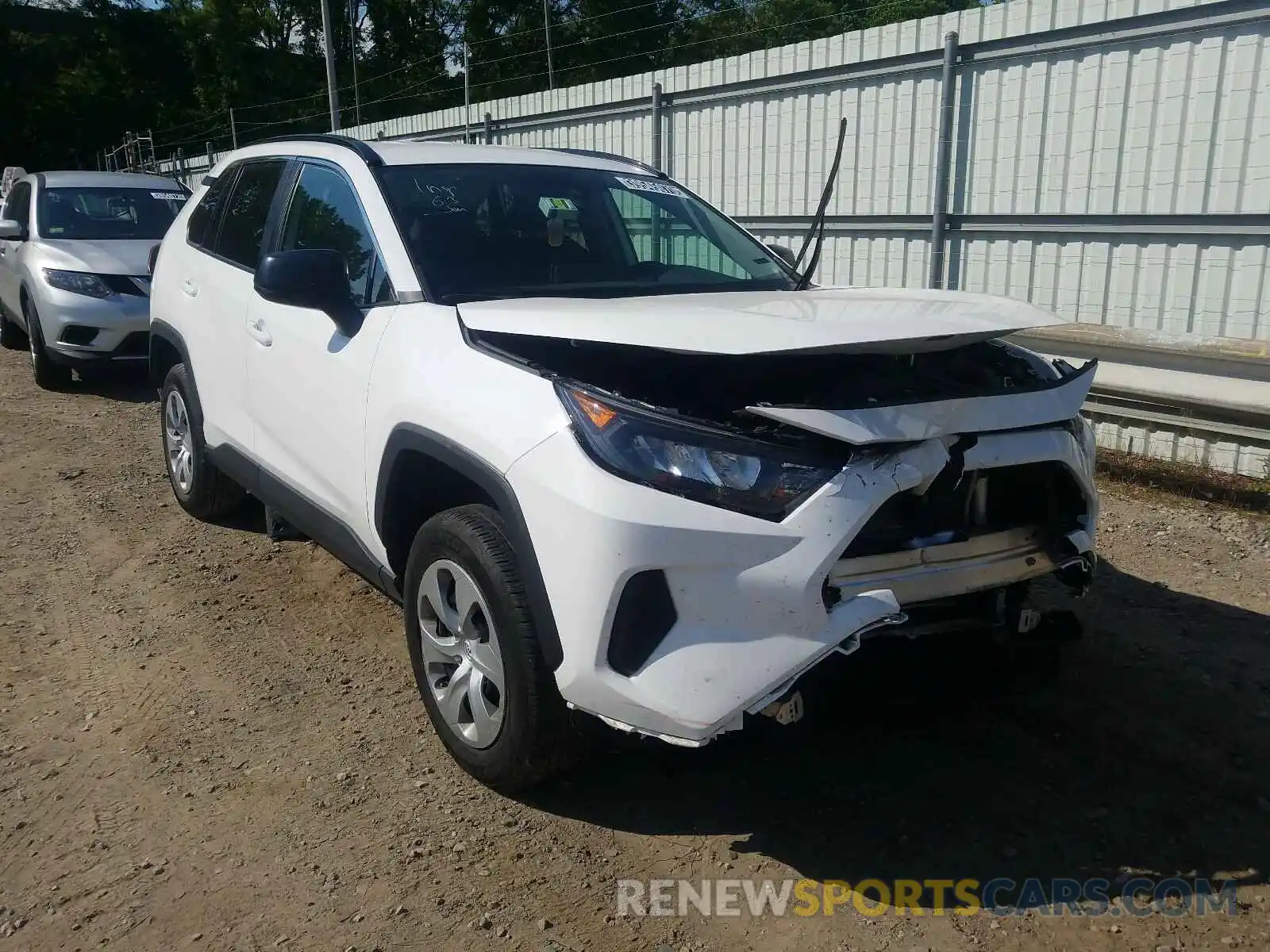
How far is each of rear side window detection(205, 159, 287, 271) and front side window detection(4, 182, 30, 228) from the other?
18.8ft

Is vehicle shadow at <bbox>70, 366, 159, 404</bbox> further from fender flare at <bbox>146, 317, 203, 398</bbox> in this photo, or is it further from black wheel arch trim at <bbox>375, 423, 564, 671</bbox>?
black wheel arch trim at <bbox>375, 423, 564, 671</bbox>

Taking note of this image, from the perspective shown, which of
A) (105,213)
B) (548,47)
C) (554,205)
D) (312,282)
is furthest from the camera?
(548,47)

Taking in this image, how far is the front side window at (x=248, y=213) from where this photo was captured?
4453mm

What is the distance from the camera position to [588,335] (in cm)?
267

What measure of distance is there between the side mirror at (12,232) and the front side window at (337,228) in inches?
246

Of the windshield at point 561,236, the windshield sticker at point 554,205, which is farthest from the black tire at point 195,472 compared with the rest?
the windshield sticker at point 554,205

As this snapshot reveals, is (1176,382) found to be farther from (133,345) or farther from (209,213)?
(133,345)

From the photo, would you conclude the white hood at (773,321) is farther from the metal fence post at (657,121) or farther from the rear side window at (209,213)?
the metal fence post at (657,121)

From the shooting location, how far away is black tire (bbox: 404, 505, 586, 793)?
2.71 metres

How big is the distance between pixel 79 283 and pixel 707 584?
25.2 feet

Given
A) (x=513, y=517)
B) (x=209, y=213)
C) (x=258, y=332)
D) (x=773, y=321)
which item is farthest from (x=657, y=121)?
(x=513, y=517)

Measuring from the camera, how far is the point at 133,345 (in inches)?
337

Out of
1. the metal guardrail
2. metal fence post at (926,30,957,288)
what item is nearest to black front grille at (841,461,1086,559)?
the metal guardrail

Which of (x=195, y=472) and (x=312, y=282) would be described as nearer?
(x=312, y=282)
